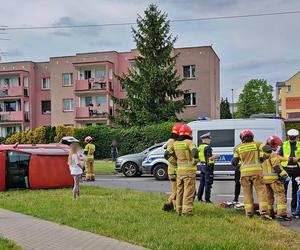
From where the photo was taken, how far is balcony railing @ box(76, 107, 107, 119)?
5603 cm

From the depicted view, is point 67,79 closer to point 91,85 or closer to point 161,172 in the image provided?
point 91,85

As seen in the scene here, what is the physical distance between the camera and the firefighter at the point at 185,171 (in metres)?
10.1

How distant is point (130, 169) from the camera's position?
24.4 metres

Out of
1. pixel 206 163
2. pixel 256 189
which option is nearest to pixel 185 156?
pixel 256 189

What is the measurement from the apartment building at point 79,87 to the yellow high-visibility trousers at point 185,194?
3859cm

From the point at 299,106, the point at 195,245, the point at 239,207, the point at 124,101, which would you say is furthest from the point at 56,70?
the point at 195,245

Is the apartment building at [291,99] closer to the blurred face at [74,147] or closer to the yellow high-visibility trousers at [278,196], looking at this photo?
the blurred face at [74,147]

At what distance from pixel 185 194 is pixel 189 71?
43.3 metres

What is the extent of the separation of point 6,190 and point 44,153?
1532 mm

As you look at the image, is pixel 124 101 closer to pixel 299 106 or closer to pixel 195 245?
pixel 195 245

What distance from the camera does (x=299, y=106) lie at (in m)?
75.6

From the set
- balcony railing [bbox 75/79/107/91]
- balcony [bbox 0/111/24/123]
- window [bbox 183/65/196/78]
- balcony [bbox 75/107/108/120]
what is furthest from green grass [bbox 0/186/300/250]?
balcony [bbox 0/111/24/123]

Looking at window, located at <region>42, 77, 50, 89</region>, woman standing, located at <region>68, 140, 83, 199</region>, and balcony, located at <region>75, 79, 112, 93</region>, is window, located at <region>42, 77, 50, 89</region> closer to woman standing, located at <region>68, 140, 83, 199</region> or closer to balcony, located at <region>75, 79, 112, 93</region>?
balcony, located at <region>75, 79, 112, 93</region>

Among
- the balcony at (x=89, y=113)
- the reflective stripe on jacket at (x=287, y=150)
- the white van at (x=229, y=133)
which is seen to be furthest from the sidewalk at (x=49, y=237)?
the balcony at (x=89, y=113)
